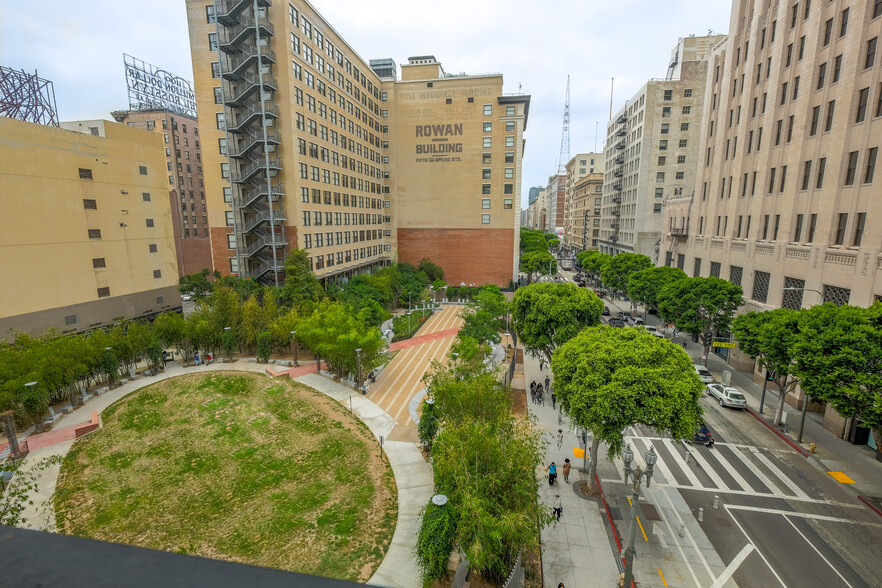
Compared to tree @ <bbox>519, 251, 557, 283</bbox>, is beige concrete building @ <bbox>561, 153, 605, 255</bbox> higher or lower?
higher

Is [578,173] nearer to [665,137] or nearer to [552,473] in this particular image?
[665,137]

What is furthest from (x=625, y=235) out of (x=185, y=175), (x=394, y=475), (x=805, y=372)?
(x=185, y=175)

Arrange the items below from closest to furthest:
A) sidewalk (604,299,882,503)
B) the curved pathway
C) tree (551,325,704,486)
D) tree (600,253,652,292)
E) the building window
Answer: the curved pathway → tree (551,325,704,486) → sidewalk (604,299,882,503) → the building window → tree (600,253,652,292)

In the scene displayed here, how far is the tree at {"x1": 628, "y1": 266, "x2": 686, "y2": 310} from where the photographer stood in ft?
152

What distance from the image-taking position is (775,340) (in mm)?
24094

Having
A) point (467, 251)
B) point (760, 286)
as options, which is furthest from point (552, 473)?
point (467, 251)

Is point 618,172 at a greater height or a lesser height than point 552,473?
greater

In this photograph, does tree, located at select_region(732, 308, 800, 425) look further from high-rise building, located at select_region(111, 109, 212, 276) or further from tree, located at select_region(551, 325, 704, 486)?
high-rise building, located at select_region(111, 109, 212, 276)

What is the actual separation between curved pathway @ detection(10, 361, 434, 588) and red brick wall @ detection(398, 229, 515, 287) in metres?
39.7

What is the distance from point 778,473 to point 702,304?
16940 millimetres

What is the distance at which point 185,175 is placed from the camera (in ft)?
264

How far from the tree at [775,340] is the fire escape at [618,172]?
68.5 metres

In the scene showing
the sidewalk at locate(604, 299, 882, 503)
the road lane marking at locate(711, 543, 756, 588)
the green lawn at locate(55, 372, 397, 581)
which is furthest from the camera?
the sidewalk at locate(604, 299, 882, 503)

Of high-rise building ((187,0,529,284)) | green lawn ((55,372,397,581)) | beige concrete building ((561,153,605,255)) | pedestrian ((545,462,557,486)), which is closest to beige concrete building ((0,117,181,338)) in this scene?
high-rise building ((187,0,529,284))
